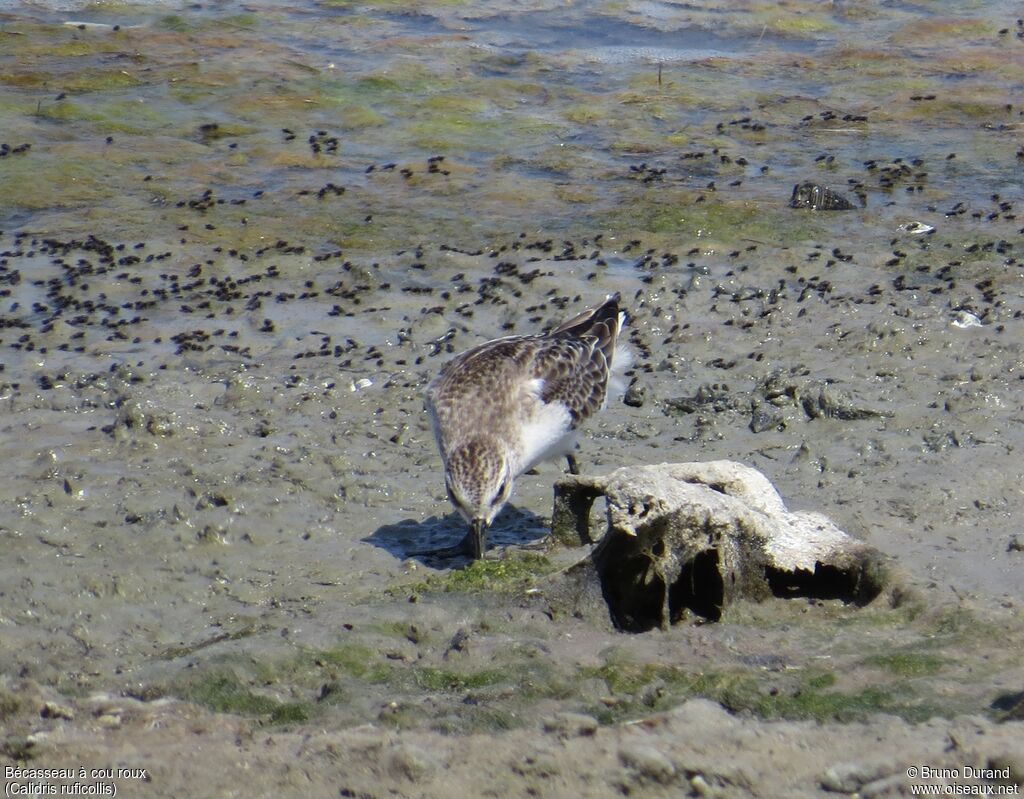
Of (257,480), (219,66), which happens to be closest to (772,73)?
(219,66)

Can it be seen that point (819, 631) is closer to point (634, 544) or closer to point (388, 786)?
point (634, 544)

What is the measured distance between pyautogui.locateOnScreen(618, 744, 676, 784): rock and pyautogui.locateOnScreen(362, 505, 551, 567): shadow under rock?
110 inches

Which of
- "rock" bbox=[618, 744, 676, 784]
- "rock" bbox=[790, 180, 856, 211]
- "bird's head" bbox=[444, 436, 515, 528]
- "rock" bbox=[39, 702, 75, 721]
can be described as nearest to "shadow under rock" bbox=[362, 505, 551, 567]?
"bird's head" bbox=[444, 436, 515, 528]

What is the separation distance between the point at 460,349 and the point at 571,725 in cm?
545

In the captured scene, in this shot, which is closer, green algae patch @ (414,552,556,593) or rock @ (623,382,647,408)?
green algae patch @ (414,552,556,593)

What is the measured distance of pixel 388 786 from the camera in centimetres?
447

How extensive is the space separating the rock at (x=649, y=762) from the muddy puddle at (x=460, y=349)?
11mm

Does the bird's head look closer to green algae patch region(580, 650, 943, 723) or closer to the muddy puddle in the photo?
the muddy puddle

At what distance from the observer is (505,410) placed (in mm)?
7828

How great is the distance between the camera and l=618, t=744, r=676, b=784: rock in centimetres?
451

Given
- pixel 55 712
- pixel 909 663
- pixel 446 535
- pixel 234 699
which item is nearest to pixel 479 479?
pixel 446 535

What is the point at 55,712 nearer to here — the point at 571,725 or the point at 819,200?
the point at 571,725

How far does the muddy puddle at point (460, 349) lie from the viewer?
505 centimetres

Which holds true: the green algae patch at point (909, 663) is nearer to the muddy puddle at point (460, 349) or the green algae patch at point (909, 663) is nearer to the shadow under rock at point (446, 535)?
the muddy puddle at point (460, 349)
